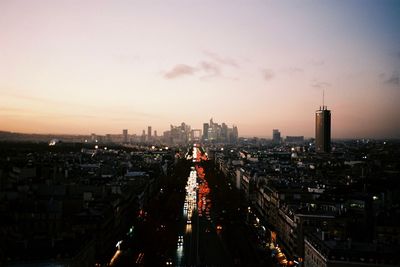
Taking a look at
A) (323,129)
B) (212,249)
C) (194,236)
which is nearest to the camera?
(212,249)

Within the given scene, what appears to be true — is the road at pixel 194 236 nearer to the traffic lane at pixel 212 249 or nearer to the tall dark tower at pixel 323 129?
the traffic lane at pixel 212 249

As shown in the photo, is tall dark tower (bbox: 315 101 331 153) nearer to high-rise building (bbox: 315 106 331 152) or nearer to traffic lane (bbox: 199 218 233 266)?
high-rise building (bbox: 315 106 331 152)

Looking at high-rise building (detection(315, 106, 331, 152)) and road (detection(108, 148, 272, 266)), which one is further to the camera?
high-rise building (detection(315, 106, 331, 152))

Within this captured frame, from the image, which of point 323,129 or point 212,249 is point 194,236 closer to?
point 212,249

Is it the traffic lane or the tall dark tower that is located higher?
the tall dark tower

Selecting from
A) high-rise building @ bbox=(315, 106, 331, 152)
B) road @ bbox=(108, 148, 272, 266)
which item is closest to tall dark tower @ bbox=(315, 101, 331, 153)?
high-rise building @ bbox=(315, 106, 331, 152)

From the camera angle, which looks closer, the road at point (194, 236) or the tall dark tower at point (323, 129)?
the road at point (194, 236)

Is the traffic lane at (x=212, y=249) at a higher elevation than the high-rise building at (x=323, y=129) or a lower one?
lower

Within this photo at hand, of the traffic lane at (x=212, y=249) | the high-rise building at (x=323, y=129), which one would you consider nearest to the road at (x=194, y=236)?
the traffic lane at (x=212, y=249)

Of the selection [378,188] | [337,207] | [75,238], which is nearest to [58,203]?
[75,238]

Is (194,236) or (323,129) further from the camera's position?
(323,129)

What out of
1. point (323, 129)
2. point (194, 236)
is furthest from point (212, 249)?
point (323, 129)

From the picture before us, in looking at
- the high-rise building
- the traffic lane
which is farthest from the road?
the high-rise building

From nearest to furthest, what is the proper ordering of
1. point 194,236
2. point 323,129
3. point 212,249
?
point 212,249
point 194,236
point 323,129
